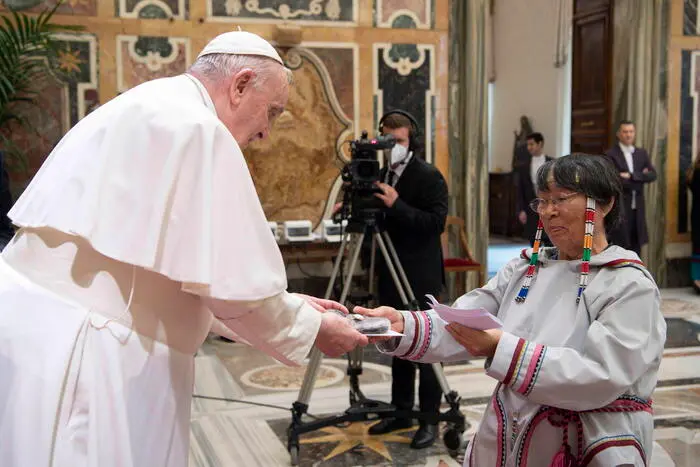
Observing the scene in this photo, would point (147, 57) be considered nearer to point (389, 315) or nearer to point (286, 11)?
point (286, 11)

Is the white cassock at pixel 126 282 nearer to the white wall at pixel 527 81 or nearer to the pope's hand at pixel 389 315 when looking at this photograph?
the pope's hand at pixel 389 315

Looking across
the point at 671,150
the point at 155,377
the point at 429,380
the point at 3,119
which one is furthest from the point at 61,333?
the point at 671,150

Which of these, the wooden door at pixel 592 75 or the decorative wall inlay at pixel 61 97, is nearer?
the decorative wall inlay at pixel 61 97

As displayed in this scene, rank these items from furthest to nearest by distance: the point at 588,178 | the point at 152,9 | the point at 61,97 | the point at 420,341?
the point at 152,9 < the point at 61,97 < the point at 420,341 < the point at 588,178

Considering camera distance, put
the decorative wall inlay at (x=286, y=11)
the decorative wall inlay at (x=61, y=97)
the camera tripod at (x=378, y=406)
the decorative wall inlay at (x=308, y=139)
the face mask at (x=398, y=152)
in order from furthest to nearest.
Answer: the decorative wall inlay at (x=308, y=139) → the decorative wall inlay at (x=286, y=11) → the decorative wall inlay at (x=61, y=97) → the face mask at (x=398, y=152) → the camera tripod at (x=378, y=406)

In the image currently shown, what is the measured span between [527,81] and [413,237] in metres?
9.73

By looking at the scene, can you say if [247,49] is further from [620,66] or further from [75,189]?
[620,66]

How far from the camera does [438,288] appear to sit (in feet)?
15.0

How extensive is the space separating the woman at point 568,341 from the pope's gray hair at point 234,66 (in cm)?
81

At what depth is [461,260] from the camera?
771cm

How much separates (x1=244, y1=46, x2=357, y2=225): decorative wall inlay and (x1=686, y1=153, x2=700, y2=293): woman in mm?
3766

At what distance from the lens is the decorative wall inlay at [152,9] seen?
721 cm

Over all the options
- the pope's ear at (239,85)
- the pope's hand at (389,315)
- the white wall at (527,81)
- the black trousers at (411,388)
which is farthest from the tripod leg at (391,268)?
the white wall at (527,81)

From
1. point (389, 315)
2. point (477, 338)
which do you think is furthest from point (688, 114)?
point (477, 338)
